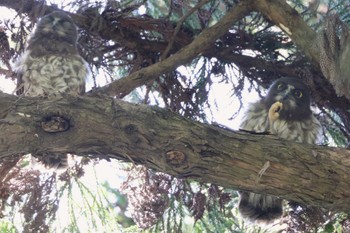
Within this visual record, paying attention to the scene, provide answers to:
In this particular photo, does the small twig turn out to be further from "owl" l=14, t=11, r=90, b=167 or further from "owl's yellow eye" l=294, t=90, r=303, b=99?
"owl's yellow eye" l=294, t=90, r=303, b=99

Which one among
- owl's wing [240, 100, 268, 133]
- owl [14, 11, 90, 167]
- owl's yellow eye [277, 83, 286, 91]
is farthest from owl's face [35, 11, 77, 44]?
owl's yellow eye [277, 83, 286, 91]

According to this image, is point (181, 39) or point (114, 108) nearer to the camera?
point (114, 108)

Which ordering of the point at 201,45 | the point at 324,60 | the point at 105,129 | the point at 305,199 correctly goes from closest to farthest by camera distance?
the point at 105,129
the point at 305,199
the point at 324,60
the point at 201,45

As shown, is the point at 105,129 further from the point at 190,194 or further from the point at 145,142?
the point at 190,194

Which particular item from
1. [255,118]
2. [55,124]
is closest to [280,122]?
[255,118]

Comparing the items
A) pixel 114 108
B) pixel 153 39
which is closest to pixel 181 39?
pixel 153 39

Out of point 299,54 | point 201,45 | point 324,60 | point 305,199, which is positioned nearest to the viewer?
point 305,199

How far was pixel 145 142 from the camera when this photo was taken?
2752mm

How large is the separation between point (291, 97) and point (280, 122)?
0.18 meters

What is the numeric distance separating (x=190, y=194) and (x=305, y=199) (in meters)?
0.94

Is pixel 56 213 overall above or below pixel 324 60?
below

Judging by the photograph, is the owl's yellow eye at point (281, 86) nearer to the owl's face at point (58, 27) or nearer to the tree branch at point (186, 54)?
the tree branch at point (186, 54)

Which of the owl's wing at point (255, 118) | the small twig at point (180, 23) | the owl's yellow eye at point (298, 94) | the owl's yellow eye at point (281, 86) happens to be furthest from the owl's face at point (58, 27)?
the owl's yellow eye at point (298, 94)

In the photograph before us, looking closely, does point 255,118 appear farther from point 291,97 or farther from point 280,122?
point 291,97
